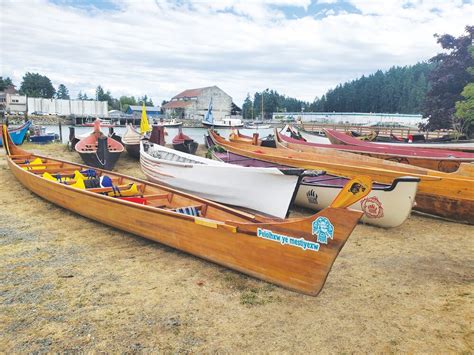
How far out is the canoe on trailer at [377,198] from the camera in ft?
20.1

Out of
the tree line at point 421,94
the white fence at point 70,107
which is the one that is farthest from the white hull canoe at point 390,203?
the white fence at point 70,107

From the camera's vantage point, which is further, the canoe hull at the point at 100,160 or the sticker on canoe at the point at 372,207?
the canoe hull at the point at 100,160

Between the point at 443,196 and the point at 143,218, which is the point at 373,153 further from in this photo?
the point at 143,218

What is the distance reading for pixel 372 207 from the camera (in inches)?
260

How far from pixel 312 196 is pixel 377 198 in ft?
5.31

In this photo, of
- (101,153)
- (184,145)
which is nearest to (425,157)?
(184,145)

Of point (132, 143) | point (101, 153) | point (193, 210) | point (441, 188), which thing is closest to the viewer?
point (193, 210)

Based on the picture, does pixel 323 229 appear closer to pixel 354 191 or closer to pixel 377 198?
pixel 354 191

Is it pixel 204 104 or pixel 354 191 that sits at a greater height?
pixel 204 104

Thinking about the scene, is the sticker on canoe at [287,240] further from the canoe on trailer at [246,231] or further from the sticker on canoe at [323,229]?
the sticker on canoe at [323,229]

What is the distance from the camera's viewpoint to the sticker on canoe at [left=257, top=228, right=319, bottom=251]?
11.9 feet

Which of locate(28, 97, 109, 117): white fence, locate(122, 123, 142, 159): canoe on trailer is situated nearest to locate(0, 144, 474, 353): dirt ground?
locate(122, 123, 142, 159): canoe on trailer

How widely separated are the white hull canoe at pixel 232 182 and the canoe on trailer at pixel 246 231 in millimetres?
1379

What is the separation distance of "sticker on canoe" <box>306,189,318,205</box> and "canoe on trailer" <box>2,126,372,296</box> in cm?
311
